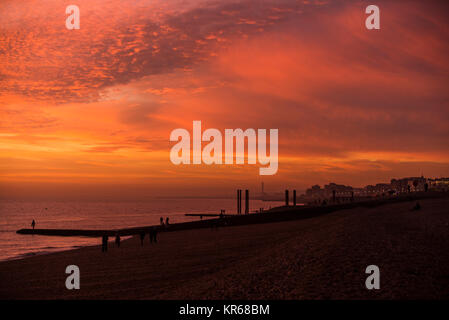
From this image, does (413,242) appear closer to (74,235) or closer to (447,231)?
(447,231)

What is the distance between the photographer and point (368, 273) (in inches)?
436

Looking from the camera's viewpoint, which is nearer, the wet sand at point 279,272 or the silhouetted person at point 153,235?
the wet sand at point 279,272

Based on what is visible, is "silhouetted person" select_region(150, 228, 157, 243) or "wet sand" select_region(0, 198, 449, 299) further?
"silhouetted person" select_region(150, 228, 157, 243)

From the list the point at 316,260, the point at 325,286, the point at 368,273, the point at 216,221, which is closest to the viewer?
the point at 325,286

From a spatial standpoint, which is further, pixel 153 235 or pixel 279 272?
pixel 153 235

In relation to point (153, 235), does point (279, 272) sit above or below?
above

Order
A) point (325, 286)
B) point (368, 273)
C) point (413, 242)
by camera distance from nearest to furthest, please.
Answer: point (325, 286) < point (368, 273) < point (413, 242)

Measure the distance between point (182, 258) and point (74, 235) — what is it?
33.4 metres

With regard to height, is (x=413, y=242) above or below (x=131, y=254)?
above
